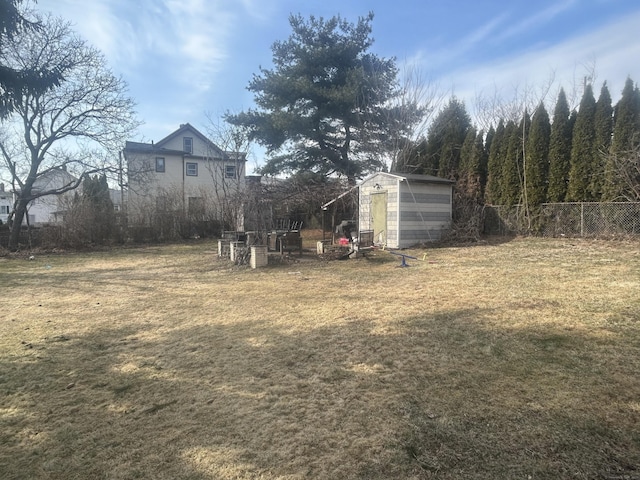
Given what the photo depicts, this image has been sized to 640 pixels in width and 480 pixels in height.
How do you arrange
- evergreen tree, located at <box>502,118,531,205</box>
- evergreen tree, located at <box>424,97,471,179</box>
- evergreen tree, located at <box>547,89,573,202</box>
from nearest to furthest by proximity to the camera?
1. evergreen tree, located at <box>547,89,573,202</box>
2. evergreen tree, located at <box>502,118,531,205</box>
3. evergreen tree, located at <box>424,97,471,179</box>

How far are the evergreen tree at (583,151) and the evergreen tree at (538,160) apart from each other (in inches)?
42.8

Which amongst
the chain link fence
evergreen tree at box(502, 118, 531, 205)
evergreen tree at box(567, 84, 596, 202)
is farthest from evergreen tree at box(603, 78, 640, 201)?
evergreen tree at box(502, 118, 531, 205)

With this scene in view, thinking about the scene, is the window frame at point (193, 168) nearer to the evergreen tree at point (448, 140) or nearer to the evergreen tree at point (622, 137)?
the evergreen tree at point (448, 140)

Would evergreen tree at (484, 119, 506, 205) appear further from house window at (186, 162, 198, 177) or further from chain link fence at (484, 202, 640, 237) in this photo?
house window at (186, 162, 198, 177)

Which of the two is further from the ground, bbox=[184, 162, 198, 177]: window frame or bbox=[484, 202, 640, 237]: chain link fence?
bbox=[184, 162, 198, 177]: window frame

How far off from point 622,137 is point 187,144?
1121 inches

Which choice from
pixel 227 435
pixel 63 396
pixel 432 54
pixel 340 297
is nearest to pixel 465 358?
pixel 227 435

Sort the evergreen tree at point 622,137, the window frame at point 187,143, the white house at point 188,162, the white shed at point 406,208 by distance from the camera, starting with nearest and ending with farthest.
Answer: the evergreen tree at point 622,137
the white shed at point 406,208
the white house at point 188,162
the window frame at point 187,143

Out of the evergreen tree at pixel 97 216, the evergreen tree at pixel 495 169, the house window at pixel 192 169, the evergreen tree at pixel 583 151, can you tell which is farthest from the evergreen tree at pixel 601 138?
the house window at pixel 192 169

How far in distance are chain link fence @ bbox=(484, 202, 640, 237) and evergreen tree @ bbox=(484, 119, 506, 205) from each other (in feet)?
1.57

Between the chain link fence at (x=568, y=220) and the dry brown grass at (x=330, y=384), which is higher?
the chain link fence at (x=568, y=220)

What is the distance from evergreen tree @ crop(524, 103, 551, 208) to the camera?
15.1 meters

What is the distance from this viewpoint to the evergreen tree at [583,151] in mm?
13664

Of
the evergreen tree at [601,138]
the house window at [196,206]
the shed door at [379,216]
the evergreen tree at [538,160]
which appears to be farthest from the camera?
the house window at [196,206]
